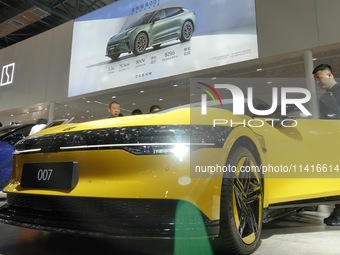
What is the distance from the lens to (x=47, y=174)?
1.70m

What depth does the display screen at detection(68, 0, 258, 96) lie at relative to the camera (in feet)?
17.8

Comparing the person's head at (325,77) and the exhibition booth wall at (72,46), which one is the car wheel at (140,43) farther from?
the person's head at (325,77)

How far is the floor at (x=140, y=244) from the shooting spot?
183 centimetres

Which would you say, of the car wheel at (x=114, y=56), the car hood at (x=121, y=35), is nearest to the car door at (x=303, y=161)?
the car hood at (x=121, y=35)

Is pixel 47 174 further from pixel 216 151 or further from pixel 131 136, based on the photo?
pixel 216 151

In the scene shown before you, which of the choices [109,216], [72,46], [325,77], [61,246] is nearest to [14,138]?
[61,246]

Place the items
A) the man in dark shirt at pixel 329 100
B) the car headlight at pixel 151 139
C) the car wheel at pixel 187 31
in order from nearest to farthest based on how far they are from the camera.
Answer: the car headlight at pixel 151 139, the man in dark shirt at pixel 329 100, the car wheel at pixel 187 31

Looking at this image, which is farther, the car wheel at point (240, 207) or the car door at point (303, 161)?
the car door at point (303, 161)

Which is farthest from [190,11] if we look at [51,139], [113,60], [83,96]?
[51,139]

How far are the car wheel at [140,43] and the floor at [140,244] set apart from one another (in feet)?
15.8

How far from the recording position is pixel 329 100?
2.78 m

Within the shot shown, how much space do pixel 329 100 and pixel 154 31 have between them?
443 centimetres

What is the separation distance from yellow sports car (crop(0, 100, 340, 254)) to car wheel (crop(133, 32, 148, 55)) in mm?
4987

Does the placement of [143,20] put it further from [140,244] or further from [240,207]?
[240,207]
